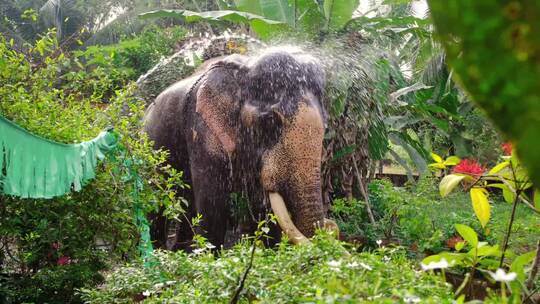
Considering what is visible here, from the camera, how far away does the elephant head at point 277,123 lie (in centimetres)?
534

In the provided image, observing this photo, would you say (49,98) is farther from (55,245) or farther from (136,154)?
(55,245)

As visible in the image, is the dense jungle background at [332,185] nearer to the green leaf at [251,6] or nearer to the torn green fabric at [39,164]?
the green leaf at [251,6]

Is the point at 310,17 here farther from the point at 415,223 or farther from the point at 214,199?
the point at 214,199

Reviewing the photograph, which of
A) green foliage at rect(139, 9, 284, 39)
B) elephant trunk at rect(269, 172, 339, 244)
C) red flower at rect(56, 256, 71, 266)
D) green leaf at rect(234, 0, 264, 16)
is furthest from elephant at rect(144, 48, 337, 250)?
green leaf at rect(234, 0, 264, 16)

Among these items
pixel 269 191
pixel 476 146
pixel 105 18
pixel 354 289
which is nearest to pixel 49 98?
pixel 269 191

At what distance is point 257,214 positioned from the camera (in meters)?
5.89

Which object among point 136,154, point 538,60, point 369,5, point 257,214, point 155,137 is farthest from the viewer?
point 369,5

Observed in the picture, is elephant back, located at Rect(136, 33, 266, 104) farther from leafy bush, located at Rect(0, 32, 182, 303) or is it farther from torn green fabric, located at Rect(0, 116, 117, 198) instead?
torn green fabric, located at Rect(0, 116, 117, 198)

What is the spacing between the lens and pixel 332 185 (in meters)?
9.59

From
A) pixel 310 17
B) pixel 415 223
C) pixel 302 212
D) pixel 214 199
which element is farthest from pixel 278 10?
pixel 302 212

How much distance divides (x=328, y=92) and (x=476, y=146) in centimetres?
1008

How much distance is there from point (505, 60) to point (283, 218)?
4.67 m

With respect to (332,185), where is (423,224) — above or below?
below

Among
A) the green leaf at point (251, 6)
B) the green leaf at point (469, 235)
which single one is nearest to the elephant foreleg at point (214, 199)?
the green leaf at point (469, 235)
